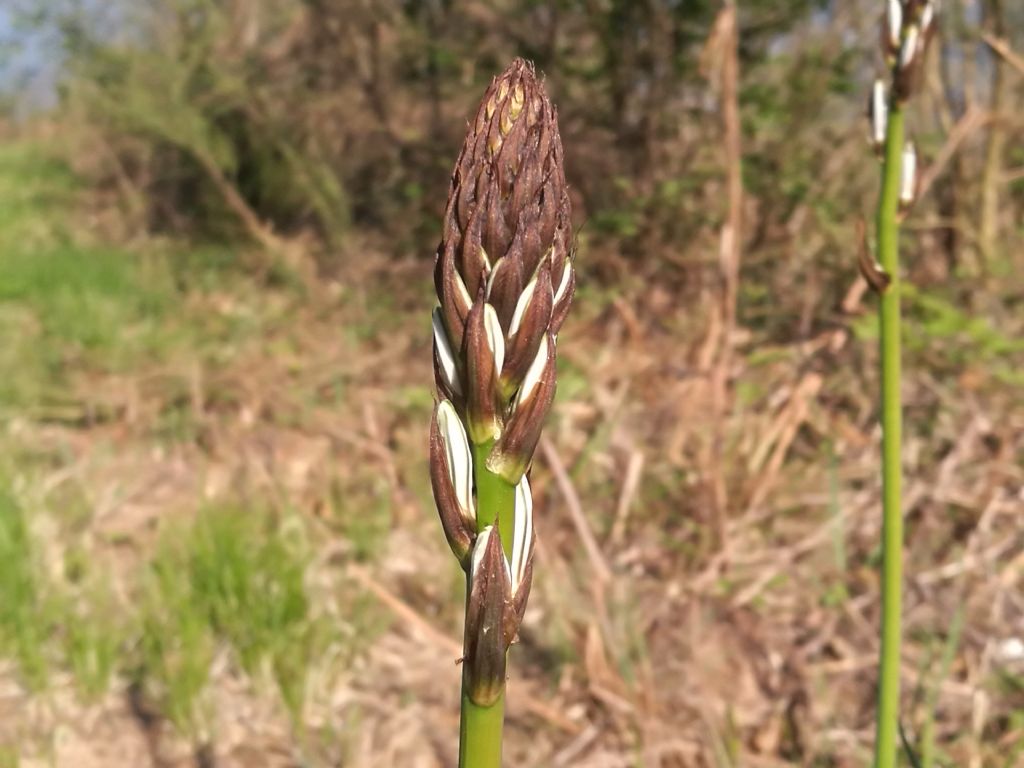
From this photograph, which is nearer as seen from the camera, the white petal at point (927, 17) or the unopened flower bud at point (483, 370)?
the unopened flower bud at point (483, 370)

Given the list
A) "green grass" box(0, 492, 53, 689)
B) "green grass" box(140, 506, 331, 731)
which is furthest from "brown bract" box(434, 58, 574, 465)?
"green grass" box(0, 492, 53, 689)

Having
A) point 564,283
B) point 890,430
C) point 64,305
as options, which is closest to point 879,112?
point 890,430

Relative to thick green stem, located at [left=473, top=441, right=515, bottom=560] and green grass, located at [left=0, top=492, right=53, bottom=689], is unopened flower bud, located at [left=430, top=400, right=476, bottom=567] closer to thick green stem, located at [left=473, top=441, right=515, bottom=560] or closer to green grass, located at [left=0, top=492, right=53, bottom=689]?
thick green stem, located at [left=473, top=441, right=515, bottom=560]

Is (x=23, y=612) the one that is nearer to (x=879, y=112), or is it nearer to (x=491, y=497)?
(x=491, y=497)

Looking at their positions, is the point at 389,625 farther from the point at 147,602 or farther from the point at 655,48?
the point at 655,48

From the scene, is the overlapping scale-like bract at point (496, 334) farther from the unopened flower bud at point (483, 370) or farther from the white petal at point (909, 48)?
the white petal at point (909, 48)

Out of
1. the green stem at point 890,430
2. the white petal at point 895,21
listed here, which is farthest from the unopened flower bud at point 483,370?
the white petal at point 895,21
